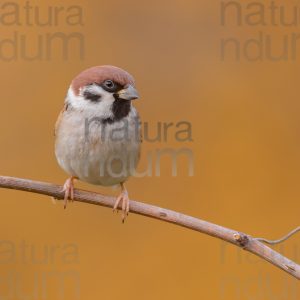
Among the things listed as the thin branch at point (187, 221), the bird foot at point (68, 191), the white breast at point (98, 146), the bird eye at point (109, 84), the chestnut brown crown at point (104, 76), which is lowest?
the thin branch at point (187, 221)

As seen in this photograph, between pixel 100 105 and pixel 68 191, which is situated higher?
pixel 100 105

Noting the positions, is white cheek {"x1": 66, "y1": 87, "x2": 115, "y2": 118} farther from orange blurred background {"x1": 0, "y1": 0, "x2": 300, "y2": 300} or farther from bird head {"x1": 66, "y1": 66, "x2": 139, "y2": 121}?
orange blurred background {"x1": 0, "y1": 0, "x2": 300, "y2": 300}

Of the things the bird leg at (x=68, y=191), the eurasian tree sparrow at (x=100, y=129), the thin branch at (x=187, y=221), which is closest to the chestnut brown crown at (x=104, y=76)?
the eurasian tree sparrow at (x=100, y=129)

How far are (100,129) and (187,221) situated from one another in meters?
0.86

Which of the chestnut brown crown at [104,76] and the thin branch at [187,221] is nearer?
the thin branch at [187,221]

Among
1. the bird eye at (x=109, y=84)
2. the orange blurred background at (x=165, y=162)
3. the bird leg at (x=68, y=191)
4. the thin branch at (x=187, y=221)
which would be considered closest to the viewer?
the thin branch at (x=187, y=221)

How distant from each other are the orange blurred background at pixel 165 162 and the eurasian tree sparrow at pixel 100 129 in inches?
42.6

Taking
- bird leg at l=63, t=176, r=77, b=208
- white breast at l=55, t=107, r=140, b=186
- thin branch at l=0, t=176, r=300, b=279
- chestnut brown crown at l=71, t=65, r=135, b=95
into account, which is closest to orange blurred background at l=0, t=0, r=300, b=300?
white breast at l=55, t=107, r=140, b=186

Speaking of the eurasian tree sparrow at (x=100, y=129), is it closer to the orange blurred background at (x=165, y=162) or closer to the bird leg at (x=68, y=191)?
the bird leg at (x=68, y=191)

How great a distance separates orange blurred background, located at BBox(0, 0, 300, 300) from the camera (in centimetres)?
482

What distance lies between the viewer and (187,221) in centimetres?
288

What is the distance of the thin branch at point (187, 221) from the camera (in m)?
2.72

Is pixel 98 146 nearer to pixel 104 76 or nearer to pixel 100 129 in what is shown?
pixel 100 129

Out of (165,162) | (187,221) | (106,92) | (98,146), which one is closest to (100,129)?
(98,146)
